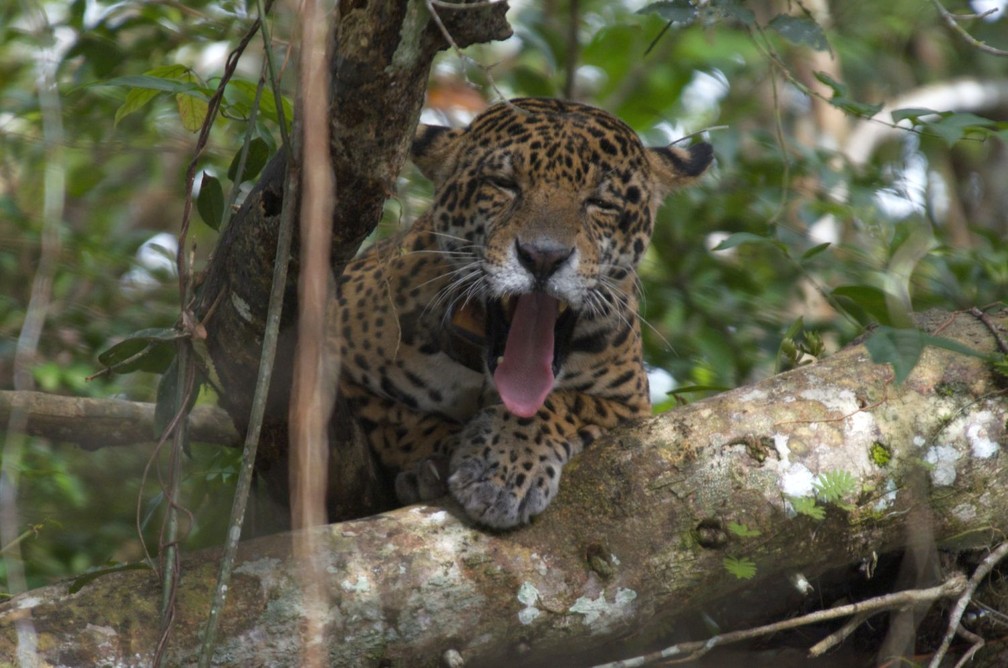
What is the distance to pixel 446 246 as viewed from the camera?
559cm

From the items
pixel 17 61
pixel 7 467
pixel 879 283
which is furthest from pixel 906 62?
pixel 7 467

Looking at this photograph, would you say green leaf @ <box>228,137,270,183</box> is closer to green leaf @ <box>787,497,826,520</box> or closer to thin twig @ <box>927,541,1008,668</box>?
green leaf @ <box>787,497,826,520</box>

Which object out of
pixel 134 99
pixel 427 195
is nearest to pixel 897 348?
pixel 134 99

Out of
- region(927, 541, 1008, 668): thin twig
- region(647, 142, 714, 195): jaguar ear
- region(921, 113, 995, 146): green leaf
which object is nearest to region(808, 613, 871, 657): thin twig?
region(927, 541, 1008, 668): thin twig

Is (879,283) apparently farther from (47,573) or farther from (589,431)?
(47,573)

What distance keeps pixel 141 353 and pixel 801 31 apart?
3007 mm

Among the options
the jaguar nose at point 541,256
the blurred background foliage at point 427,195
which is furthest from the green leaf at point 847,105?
the jaguar nose at point 541,256

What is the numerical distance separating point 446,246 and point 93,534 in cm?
273

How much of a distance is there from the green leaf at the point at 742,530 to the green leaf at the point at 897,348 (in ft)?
3.78

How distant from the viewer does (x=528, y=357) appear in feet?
16.9

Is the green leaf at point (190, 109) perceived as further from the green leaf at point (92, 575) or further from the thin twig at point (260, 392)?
the green leaf at point (92, 575)

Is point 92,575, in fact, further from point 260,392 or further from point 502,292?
point 502,292

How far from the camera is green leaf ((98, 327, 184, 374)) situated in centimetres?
416

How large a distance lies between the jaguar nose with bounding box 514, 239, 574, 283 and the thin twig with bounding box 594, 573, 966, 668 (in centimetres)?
164
